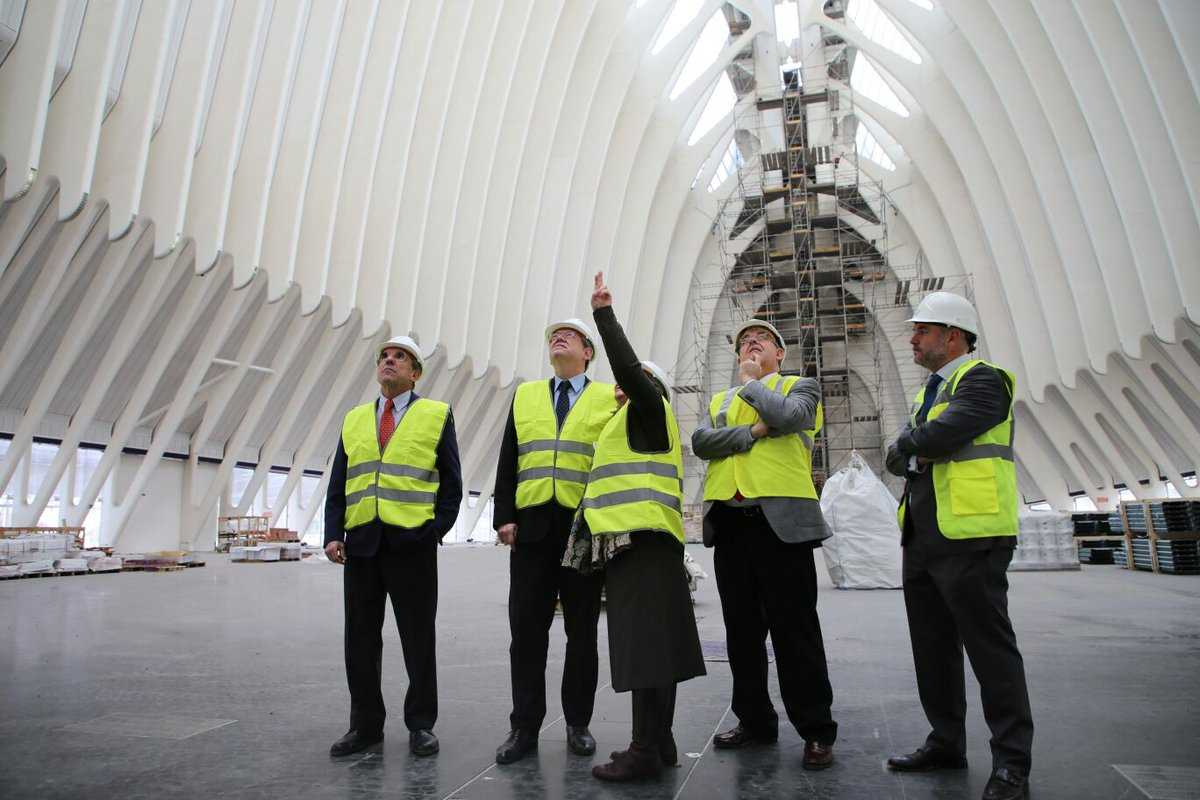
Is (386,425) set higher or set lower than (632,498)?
higher

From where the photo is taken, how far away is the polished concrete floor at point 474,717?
2.91 meters

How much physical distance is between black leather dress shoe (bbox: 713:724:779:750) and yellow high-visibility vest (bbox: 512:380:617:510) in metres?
1.16

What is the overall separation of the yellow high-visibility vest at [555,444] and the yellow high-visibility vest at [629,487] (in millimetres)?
251

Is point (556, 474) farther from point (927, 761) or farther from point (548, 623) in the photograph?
point (927, 761)

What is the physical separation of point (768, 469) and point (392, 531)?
5.60 ft

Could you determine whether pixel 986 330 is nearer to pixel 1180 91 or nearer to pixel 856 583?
pixel 1180 91

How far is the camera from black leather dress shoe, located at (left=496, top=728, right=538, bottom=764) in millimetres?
3207

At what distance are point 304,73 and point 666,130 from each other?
55.2 feet

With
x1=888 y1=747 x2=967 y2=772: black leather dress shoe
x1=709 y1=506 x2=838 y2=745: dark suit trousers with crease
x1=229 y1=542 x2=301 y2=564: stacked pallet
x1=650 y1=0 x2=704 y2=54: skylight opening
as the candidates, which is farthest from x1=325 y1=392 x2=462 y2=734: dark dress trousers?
x1=650 y1=0 x2=704 y2=54: skylight opening

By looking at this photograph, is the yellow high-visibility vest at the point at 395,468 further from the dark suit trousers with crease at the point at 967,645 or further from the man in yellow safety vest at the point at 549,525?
the dark suit trousers with crease at the point at 967,645

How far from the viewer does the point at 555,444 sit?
12.3ft

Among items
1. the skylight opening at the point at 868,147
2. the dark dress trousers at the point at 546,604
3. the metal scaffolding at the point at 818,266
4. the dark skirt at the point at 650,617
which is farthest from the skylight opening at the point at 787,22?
the dark skirt at the point at 650,617

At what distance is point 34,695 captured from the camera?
4371mm

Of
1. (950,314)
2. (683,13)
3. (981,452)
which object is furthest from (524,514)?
(683,13)
